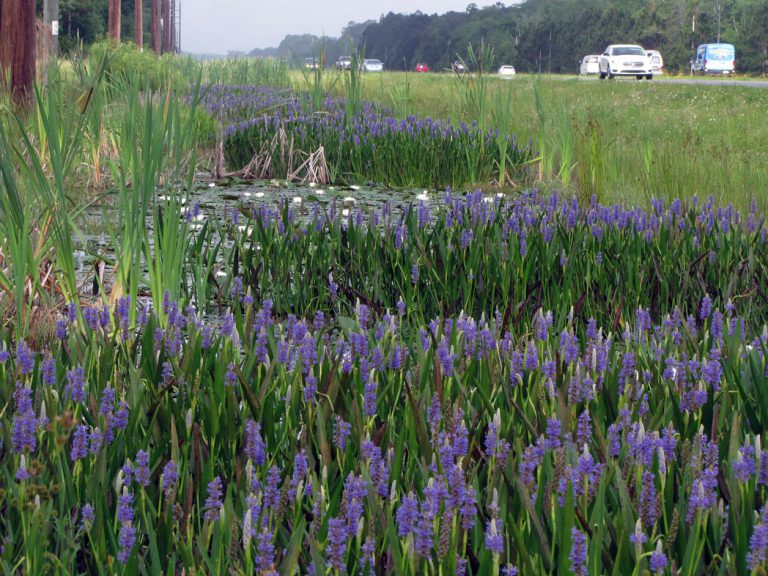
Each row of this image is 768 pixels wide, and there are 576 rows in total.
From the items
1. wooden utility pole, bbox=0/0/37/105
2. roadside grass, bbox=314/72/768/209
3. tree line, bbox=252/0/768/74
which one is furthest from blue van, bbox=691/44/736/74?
wooden utility pole, bbox=0/0/37/105

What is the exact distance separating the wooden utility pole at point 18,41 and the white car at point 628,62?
35441 mm

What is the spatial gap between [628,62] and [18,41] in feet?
119

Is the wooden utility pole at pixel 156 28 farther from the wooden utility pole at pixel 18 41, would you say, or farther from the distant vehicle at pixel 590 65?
the wooden utility pole at pixel 18 41

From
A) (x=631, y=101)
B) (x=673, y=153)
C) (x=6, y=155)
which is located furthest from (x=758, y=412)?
(x=631, y=101)

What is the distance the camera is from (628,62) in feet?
135

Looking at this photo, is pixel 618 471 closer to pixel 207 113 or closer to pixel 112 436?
pixel 112 436

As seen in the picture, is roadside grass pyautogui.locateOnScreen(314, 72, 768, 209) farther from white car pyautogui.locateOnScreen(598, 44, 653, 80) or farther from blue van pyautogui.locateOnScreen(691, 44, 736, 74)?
blue van pyautogui.locateOnScreen(691, 44, 736, 74)

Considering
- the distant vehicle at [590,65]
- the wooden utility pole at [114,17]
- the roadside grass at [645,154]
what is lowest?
the roadside grass at [645,154]

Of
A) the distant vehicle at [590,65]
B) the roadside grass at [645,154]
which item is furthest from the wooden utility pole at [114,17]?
the distant vehicle at [590,65]

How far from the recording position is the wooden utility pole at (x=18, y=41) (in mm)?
8430

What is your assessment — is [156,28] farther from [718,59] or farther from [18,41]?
[18,41]

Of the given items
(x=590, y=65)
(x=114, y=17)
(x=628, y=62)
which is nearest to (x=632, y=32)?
(x=590, y=65)

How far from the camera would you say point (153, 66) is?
24344mm

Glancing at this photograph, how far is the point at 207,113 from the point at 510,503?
10824 mm
